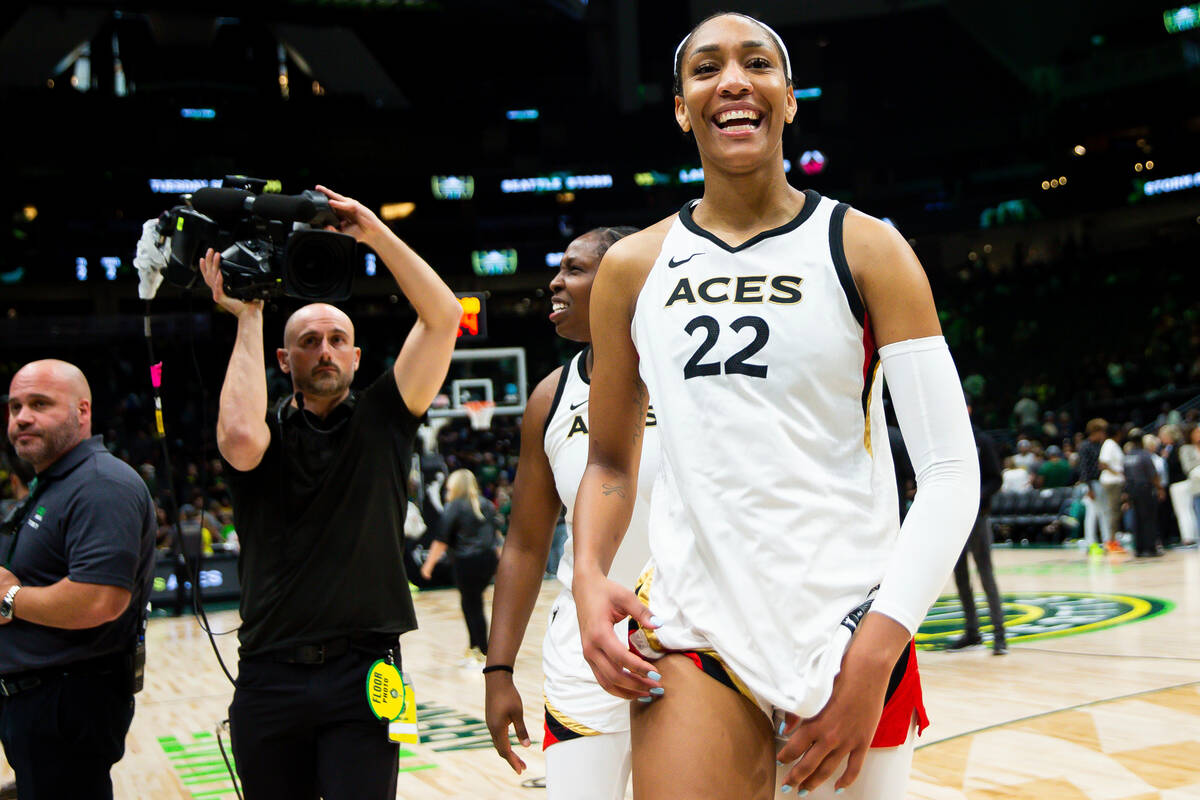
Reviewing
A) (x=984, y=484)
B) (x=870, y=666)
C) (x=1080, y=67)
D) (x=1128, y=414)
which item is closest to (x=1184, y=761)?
(x=984, y=484)

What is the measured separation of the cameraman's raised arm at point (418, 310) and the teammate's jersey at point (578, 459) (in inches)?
14.2

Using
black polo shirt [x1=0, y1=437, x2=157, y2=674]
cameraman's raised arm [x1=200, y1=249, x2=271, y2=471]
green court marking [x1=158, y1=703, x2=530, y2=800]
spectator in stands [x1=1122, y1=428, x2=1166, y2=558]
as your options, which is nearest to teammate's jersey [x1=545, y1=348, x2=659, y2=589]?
cameraman's raised arm [x1=200, y1=249, x2=271, y2=471]

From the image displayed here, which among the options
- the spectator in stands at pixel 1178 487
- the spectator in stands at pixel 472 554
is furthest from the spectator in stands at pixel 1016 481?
the spectator in stands at pixel 472 554

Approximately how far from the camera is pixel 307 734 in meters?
2.94

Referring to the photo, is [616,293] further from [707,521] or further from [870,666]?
[870,666]

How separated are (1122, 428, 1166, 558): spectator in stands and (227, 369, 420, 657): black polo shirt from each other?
42.3 feet

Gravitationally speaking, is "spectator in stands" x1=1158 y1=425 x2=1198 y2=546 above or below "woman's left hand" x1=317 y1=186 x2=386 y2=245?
below

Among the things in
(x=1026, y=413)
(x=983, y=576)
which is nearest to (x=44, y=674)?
(x=983, y=576)

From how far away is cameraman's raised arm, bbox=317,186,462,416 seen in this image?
3051mm

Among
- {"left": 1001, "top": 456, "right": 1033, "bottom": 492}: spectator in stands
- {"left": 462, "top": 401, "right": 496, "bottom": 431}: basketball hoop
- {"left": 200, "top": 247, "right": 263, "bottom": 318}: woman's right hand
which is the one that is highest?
{"left": 200, "top": 247, "right": 263, "bottom": 318}: woman's right hand

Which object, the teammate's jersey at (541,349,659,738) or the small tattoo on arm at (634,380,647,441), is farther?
the teammate's jersey at (541,349,659,738)

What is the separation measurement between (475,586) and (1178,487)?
1056 cm

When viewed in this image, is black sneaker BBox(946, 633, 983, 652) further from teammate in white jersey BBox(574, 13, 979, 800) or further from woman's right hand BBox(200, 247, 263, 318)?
teammate in white jersey BBox(574, 13, 979, 800)

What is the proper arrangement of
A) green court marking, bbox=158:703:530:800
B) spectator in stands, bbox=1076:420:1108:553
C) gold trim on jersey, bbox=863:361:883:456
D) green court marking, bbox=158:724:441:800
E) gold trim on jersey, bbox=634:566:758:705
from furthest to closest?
1. spectator in stands, bbox=1076:420:1108:553
2. green court marking, bbox=158:703:530:800
3. green court marking, bbox=158:724:441:800
4. gold trim on jersey, bbox=863:361:883:456
5. gold trim on jersey, bbox=634:566:758:705
